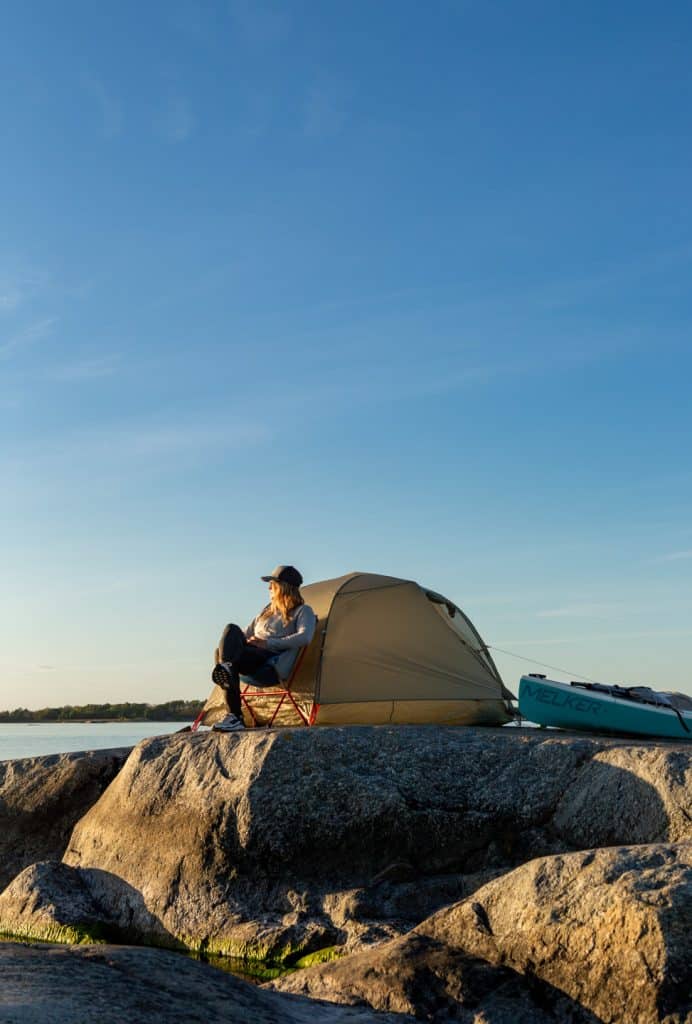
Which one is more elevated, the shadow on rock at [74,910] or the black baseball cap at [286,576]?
the black baseball cap at [286,576]

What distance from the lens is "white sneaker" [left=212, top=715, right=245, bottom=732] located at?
40.4 feet

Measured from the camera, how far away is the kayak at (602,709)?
1329 cm

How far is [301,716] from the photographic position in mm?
13664

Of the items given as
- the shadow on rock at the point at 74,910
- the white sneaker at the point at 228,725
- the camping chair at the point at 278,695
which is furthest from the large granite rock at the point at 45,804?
the white sneaker at the point at 228,725

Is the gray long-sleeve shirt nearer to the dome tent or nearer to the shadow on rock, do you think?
the dome tent

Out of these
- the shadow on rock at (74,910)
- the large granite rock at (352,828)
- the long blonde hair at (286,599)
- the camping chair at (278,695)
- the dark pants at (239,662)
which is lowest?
the shadow on rock at (74,910)

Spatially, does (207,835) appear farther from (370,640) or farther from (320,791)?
(370,640)

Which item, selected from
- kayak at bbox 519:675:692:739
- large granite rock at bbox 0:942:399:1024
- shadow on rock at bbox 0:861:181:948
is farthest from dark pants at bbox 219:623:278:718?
large granite rock at bbox 0:942:399:1024

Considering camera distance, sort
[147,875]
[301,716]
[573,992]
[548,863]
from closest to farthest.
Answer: [573,992] → [548,863] → [147,875] → [301,716]

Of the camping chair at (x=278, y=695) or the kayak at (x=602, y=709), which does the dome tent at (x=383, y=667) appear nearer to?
the camping chair at (x=278, y=695)

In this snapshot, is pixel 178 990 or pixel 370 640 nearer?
pixel 178 990

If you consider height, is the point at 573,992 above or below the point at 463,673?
below

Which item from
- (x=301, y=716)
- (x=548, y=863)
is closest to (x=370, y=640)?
(x=301, y=716)

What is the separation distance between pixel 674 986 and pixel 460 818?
4.17 metres
